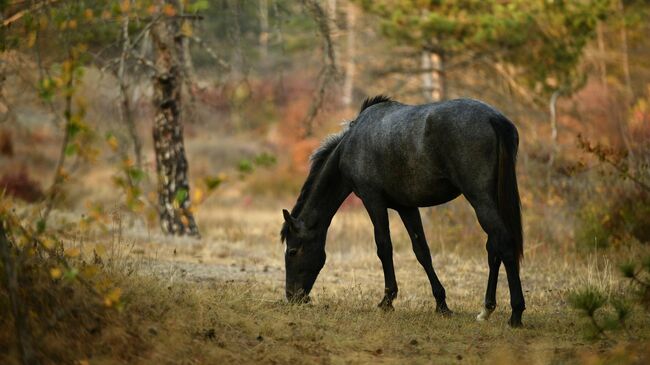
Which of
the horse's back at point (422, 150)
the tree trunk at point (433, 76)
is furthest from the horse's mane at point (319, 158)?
the tree trunk at point (433, 76)

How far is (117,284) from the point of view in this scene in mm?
6215

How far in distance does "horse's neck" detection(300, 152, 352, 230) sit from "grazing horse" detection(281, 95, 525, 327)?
0.01m

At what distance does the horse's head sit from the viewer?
838 centimetres

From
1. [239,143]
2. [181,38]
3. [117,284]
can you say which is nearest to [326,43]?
[181,38]

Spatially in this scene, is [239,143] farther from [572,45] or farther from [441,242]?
[441,242]

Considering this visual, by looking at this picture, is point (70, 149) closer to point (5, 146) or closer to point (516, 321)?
point (516, 321)

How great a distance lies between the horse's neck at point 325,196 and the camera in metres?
8.41

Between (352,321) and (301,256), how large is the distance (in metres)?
1.54

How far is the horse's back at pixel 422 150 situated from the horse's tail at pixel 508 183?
7 centimetres

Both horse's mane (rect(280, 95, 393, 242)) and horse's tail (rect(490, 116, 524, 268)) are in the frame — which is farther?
horse's mane (rect(280, 95, 393, 242))

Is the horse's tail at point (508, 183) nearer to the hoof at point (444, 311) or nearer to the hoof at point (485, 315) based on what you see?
the hoof at point (485, 315)

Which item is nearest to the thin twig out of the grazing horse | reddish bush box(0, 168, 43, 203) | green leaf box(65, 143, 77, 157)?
green leaf box(65, 143, 77, 157)

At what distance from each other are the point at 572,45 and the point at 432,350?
42.2 ft

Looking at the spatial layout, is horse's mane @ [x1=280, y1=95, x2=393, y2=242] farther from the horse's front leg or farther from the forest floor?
the forest floor
